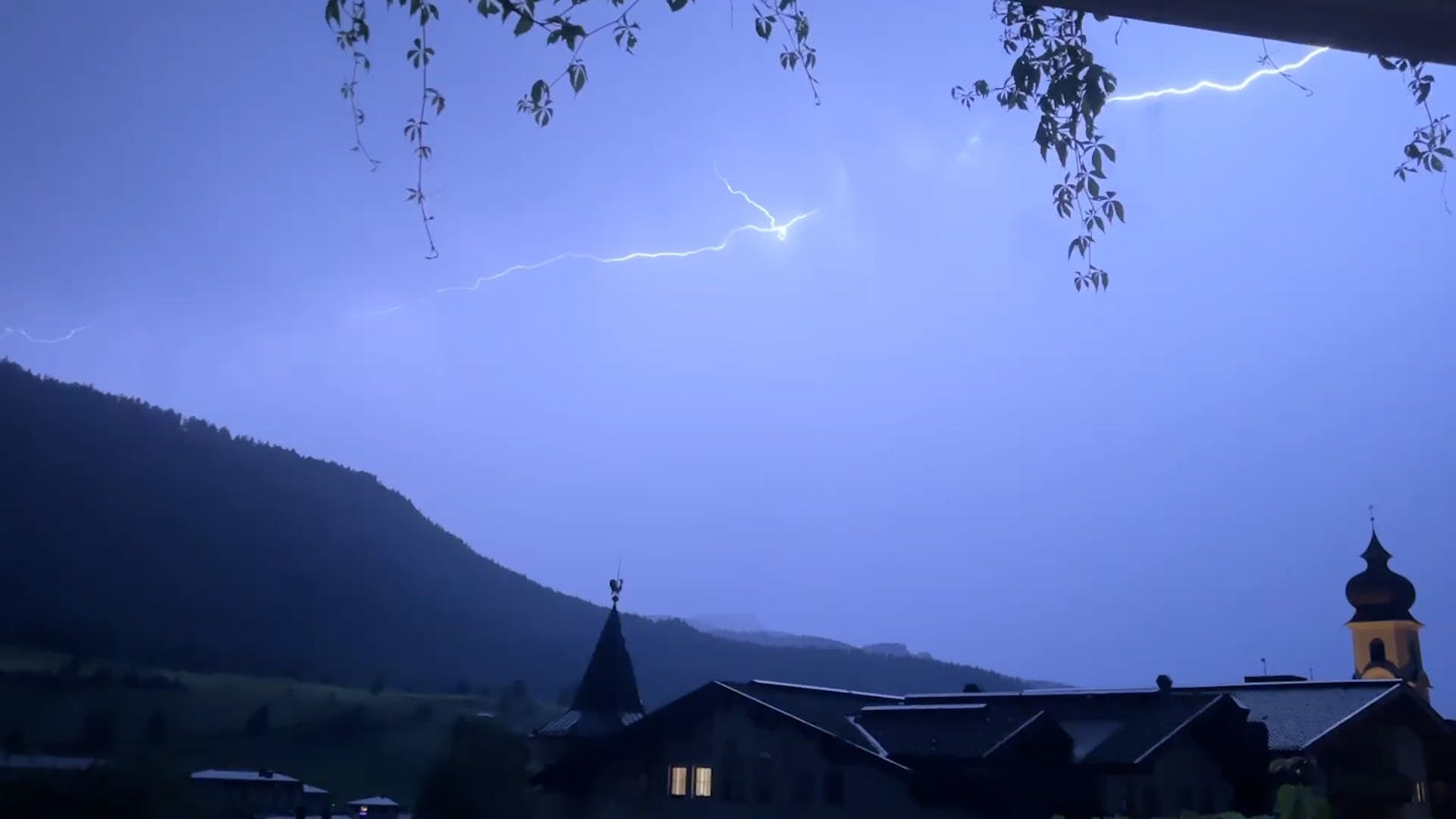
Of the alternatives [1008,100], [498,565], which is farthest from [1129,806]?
[498,565]

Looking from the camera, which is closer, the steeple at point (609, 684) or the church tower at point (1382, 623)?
the steeple at point (609, 684)

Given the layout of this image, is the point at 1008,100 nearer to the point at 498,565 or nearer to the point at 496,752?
the point at 496,752

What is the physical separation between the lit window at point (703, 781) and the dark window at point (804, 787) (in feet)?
7.32

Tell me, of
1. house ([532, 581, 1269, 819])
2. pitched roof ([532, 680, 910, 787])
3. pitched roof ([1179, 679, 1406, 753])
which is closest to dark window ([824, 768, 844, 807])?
house ([532, 581, 1269, 819])

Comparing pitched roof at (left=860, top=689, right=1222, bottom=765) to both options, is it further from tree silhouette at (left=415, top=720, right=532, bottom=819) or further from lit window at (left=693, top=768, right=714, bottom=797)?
tree silhouette at (left=415, top=720, right=532, bottom=819)

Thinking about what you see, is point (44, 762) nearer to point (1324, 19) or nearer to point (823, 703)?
point (823, 703)

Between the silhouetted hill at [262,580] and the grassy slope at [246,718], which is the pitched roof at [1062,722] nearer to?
the grassy slope at [246,718]

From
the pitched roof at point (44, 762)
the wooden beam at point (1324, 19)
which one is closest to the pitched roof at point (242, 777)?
the pitched roof at point (44, 762)

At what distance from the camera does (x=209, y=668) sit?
60062 mm

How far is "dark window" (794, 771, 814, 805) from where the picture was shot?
79.5 ft

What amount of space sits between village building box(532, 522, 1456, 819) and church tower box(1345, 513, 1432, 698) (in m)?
21.9

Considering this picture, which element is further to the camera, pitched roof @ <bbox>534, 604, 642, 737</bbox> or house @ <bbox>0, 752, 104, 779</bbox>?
pitched roof @ <bbox>534, 604, 642, 737</bbox>

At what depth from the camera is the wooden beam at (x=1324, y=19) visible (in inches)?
125

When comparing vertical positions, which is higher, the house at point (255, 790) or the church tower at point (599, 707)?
the church tower at point (599, 707)
